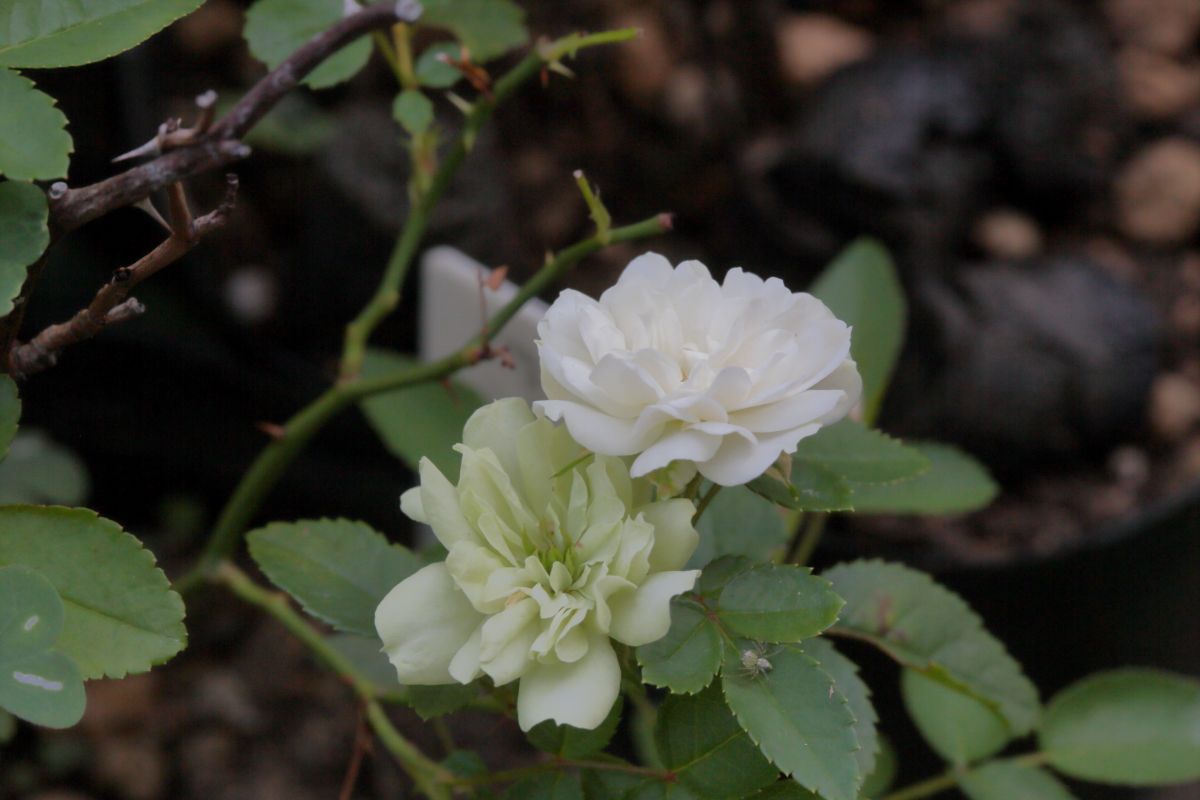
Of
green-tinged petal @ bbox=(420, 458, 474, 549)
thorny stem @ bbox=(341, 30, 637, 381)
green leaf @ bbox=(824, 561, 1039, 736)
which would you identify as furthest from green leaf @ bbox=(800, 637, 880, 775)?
thorny stem @ bbox=(341, 30, 637, 381)

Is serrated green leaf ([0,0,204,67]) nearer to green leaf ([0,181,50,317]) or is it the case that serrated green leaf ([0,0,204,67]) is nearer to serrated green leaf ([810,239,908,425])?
green leaf ([0,181,50,317])

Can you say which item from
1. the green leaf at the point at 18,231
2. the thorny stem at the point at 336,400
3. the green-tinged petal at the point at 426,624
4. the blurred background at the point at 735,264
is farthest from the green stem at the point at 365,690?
the blurred background at the point at 735,264

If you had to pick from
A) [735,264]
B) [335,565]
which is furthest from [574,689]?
[735,264]

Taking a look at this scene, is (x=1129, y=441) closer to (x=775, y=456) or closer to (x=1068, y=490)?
(x=1068, y=490)

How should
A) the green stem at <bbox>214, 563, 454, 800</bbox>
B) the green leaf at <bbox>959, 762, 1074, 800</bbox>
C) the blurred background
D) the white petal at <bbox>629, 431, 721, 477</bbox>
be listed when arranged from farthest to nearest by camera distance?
the blurred background, the green leaf at <bbox>959, 762, 1074, 800</bbox>, the green stem at <bbox>214, 563, 454, 800</bbox>, the white petal at <bbox>629, 431, 721, 477</bbox>

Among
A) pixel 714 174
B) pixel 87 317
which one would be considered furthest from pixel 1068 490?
pixel 87 317
